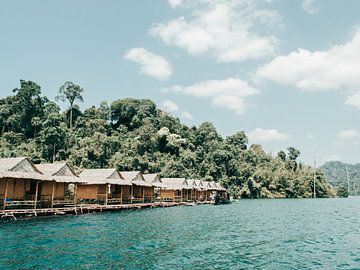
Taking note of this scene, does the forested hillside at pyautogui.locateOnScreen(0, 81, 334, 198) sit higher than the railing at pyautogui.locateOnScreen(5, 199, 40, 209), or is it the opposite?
the forested hillside at pyautogui.locateOnScreen(0, 81, 334, 198)

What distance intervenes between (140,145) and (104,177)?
3366 cm

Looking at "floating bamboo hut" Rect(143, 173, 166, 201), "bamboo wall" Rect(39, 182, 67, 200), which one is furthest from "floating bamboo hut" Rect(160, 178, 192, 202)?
"bamboo wall" Rect(39, 182, 67, 200)

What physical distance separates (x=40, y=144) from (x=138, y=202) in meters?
25.2

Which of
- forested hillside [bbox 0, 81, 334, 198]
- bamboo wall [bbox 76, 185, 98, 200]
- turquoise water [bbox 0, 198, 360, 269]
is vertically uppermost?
forested hillside [bbox 0, 81, 334, 198]

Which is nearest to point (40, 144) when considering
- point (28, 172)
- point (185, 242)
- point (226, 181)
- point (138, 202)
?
point (138, 202)

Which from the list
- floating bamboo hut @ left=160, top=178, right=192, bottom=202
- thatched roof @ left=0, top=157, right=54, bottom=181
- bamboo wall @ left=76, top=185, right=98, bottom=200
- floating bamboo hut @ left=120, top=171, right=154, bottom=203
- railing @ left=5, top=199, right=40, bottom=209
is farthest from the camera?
floating bamboo hut @ left=160, top=178, right=192, bottom=202

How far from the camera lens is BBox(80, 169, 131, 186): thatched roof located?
32.7 m

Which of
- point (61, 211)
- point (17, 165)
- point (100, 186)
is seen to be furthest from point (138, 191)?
point (17, 165)

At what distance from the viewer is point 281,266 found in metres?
12.1

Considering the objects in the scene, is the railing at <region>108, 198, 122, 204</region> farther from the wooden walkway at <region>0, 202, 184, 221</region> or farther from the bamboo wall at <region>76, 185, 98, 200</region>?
the bamboo wall at <region>76, 185, 98, 200</region>

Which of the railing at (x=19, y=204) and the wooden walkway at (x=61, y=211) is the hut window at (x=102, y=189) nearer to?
the wooden walkway at (x=61, y=211)

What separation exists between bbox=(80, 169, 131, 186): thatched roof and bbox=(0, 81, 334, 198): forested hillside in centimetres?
1723

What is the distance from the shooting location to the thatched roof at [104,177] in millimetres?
32666

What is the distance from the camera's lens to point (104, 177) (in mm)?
33844
